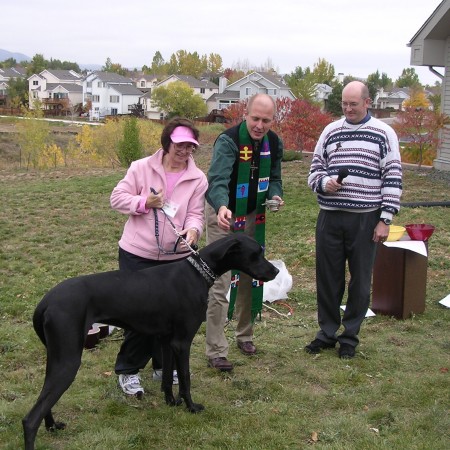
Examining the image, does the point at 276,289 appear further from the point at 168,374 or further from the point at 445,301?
the point at 168,374

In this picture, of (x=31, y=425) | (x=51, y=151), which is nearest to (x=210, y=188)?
(x=31, y=425)

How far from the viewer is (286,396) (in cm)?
406

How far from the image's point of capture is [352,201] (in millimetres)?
4574

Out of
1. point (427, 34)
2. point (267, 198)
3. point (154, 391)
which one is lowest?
point (154, 391)

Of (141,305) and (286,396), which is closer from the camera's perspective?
(141,305)

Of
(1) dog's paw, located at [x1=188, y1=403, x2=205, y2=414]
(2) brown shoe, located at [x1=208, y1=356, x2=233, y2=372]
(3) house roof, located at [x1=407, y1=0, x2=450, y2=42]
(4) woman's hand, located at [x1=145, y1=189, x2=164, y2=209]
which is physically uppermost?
(3) house roof, located at [x1=407, y1=0, x2=450, y2=42]

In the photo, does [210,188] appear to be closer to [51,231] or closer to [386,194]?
[386,194]

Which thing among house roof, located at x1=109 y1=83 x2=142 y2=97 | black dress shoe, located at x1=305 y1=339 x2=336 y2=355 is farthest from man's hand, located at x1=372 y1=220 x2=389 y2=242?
house roof, located at x1=109 y1=83 x2=142 y2=97

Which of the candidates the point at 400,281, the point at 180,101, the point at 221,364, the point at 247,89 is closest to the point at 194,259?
the point at 221,364

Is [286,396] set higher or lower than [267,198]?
lower

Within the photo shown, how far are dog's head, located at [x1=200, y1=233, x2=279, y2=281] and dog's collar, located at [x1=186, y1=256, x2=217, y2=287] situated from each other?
34mm

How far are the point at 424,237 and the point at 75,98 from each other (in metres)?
82.4

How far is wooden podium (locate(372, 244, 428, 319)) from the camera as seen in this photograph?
5.73 meters

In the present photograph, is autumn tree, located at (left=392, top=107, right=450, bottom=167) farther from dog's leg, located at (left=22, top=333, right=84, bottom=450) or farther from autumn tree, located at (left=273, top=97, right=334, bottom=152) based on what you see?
dog's leg, located at (left=22, top=333, right=84, bottom=450)
